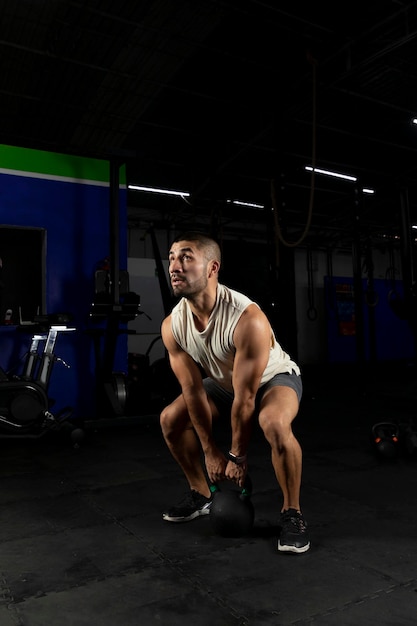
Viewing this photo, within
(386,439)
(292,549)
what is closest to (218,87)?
(386,439)

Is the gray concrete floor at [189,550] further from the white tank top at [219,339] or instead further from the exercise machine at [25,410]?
the white tank top at [219,339]

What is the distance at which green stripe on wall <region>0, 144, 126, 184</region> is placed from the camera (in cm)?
420

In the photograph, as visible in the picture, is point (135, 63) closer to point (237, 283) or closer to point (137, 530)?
point (137, 530)

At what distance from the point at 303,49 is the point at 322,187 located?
452 centimetres

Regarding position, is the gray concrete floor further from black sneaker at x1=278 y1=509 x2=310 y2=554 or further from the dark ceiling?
the dark ceiling

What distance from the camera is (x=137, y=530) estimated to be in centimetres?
185

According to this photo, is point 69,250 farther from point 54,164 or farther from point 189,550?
point 189,550

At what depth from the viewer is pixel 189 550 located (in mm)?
1656

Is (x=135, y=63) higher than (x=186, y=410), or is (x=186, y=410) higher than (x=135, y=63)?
(x=135, y=63)

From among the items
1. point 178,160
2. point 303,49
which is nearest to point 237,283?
point 178,160

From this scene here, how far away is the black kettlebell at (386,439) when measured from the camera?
2.86 metres

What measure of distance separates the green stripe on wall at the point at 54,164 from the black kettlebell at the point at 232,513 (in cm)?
357

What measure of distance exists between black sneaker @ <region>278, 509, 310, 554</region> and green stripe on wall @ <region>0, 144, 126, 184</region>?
145 inches

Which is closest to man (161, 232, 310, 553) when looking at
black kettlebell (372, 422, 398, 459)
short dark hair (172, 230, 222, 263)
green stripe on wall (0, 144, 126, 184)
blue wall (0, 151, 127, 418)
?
short dark hair (172, 230, 222, 263)
